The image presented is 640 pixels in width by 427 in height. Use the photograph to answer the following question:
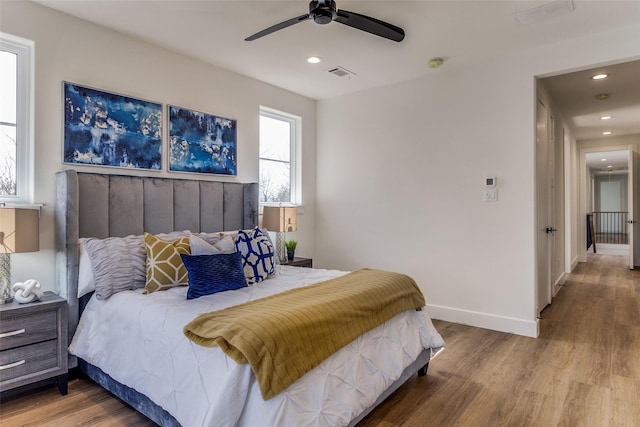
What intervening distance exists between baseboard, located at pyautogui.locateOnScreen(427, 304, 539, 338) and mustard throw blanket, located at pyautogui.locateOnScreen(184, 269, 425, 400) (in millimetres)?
1770

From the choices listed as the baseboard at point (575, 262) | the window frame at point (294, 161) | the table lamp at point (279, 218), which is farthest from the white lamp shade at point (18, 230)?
the baseboard at point (575, 262)

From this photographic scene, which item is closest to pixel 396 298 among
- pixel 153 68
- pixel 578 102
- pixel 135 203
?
pixel 135 203

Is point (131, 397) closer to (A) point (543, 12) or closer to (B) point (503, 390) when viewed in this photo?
(B) point (503, 390)

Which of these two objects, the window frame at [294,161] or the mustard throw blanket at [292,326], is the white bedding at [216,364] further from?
the window frame at [294,161]

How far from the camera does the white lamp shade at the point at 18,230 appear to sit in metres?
2.19

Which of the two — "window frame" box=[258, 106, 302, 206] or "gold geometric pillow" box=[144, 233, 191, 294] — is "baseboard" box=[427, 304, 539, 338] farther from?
"gold geometric pillow" box=[144, 233, 191, 294]

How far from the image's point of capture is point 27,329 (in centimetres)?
225

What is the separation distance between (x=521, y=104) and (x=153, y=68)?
11.1 feet

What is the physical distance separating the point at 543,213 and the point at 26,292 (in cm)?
458

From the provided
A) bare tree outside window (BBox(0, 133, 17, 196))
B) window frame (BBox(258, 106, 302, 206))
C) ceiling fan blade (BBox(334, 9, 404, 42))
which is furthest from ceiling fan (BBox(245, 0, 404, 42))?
window frame (BBox(258, 106, 302, 206))

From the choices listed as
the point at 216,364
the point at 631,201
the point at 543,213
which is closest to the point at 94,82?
the point at 216,364

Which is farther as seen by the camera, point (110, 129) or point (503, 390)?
point (110, 129)

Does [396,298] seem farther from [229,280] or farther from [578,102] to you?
[578,102]

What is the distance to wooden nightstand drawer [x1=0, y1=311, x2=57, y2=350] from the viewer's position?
2.17 meters
